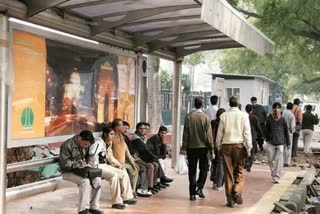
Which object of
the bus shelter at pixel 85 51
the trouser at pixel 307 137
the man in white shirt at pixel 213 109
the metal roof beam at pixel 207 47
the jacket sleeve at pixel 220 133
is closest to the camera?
the bus shelter at pixel 85 51

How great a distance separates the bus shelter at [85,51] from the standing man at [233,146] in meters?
1.27

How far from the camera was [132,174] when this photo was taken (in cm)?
796

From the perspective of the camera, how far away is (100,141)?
723cm

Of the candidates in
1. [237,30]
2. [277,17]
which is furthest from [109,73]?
[277,17]

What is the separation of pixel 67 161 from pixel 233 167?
2812 mm

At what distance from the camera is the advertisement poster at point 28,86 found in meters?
6.11

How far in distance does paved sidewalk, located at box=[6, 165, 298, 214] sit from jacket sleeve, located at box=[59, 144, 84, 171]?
735 mm

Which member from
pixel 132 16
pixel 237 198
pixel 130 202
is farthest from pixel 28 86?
pixel 237 198

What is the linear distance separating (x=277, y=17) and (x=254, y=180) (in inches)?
346

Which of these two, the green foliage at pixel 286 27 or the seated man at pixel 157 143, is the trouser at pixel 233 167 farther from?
the green foliage at pixel 286 27

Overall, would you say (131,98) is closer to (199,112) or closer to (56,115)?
(199,112)

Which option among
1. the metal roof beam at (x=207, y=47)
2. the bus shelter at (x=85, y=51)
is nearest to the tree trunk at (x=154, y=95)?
the metal roof beam at (x=207, y=47)

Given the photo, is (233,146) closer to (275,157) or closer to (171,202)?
(171,202)

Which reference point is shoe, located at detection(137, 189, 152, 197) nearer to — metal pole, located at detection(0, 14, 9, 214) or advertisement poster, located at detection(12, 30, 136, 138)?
advertisement poster, located at detection(12, 30, 136, 138)
